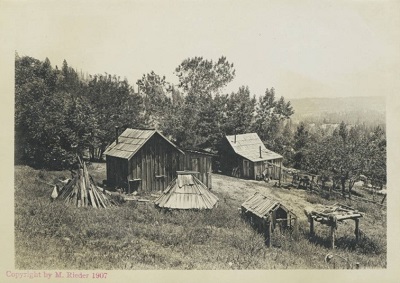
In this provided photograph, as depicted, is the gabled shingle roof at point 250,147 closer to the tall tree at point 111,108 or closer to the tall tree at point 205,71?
the tall tree at point 205,71

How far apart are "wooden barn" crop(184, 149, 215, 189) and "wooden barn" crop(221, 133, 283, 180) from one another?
0.97 feet

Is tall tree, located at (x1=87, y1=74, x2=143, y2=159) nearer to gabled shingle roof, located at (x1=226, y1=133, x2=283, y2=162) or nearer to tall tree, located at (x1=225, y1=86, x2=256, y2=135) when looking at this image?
tall tree, located at (x1=225, y1=86, x2=256, y2=135)

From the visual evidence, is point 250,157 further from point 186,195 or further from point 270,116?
point 186,195

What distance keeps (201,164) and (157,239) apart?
1576 millimetres

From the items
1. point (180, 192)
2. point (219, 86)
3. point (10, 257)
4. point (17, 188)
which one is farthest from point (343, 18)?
point (10, 257)

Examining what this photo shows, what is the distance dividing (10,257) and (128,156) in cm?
244

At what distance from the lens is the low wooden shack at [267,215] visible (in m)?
6.76

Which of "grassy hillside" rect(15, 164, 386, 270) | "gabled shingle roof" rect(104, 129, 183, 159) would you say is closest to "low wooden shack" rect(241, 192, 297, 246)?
"grassy hillside" rect(15, 164, 386, 270)

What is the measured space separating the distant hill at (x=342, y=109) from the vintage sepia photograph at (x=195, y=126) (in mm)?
23

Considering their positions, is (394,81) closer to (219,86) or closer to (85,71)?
(219,86)

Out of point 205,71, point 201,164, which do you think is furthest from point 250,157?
point 205,71

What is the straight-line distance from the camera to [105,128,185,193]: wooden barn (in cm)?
730

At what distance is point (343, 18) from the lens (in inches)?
260

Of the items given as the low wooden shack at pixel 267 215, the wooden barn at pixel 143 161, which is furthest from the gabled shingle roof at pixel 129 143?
the low wooden shack at pixel 267 215
